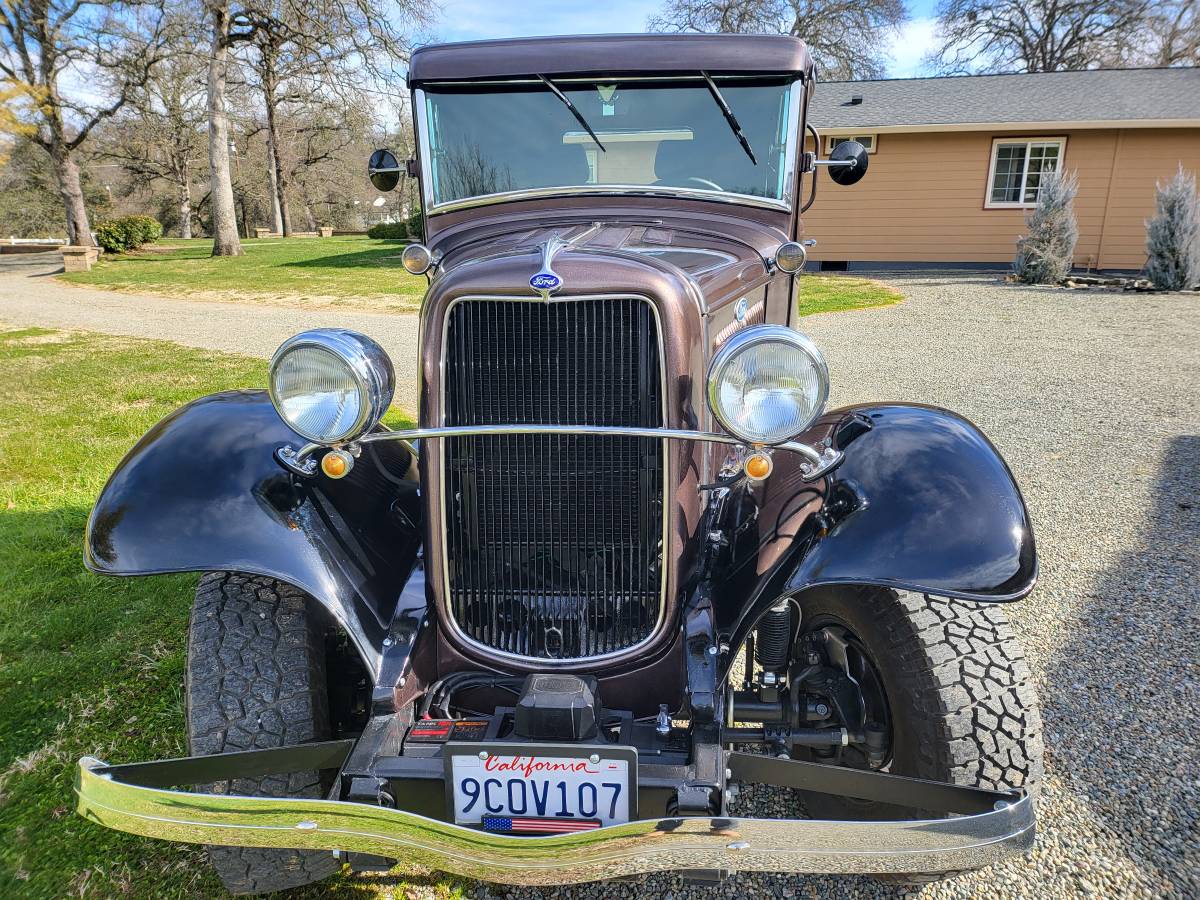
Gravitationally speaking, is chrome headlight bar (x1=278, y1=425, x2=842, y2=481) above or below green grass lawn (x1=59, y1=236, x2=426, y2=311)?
above

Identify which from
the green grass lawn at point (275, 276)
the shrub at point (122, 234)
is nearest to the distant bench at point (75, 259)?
the green grass lawn at point (275, 276)

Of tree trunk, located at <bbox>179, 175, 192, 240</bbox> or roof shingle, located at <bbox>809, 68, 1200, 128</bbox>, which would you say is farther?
tree trunk, located at <bbox>179, 175, 192, 240</bbox>

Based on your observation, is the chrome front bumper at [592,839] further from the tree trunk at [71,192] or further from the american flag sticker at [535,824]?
the tree trunk at [71,192]

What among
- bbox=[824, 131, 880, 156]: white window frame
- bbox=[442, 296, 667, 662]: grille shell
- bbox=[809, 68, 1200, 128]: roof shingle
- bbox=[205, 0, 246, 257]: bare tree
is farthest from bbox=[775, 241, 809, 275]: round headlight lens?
bbox=[205, 0, 246, 257]: bare tree

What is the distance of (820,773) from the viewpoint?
184cm

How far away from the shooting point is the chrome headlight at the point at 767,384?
1841mm

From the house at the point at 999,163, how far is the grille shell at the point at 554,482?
16568 millimetres

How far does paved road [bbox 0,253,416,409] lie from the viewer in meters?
9.98

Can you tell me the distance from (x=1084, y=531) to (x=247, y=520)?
14.4 ft

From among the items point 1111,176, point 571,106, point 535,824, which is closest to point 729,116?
point 571,106

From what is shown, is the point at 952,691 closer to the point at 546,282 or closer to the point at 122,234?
the point at 546,282

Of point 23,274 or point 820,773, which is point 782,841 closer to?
point 820,773

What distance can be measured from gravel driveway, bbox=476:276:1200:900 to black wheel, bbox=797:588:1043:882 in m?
0.43

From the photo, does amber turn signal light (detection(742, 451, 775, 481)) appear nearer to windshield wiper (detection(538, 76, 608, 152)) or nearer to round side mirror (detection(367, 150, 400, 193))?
windshield wiper (detection(538, 76, 608, 152))
